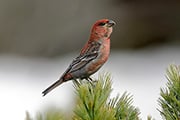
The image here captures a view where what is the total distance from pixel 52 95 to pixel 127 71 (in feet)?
5.33

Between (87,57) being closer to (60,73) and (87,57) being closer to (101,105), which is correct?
(101,105)

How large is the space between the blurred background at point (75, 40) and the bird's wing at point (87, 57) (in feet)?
10.6

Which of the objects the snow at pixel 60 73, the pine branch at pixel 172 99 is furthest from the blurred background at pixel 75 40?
the pine branch at pixel 172 99

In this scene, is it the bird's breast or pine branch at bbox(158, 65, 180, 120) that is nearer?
pine branch at bbox(158, 65, 180, 120)

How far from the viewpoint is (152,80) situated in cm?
682

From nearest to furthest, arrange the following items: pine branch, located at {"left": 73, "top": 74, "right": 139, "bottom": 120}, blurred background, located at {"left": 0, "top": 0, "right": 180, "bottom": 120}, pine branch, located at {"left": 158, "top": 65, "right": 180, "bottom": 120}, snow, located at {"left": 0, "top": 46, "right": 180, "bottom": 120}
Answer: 1. pine branch, located at {"left": 73, "top": 74, "right": 139, "bottom": 120}
2. pine branch, located at {"left": 158, "top": 65, "right": 180, "bottom": 120}
3. snow, located at {"left": 0, "top": 46, "right": 180, "bottom": 120}
4. blurred background, located at {"left": 0, "top": 0, "right": 180, "bottom": 120}

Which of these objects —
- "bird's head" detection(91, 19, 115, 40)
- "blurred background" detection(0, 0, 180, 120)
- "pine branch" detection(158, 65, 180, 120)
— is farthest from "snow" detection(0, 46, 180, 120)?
"pine branch" detection(158, 65, 180, 120)

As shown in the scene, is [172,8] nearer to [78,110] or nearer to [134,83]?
[134,83]

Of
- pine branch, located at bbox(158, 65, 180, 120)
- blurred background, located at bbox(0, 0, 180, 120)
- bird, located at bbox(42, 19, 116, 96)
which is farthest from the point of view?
blurred background, located at bbox(0, 0, 180, 120)

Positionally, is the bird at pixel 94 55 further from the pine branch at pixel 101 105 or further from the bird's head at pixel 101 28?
the pine branch at pixel 101 105

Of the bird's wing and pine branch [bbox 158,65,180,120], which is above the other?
the bird's wing

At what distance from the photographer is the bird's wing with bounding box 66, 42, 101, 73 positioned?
10.8 ft

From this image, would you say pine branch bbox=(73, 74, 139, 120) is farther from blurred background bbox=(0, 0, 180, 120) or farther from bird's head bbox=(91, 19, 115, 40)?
blurred background bbox=(0, 0, 180, 120)

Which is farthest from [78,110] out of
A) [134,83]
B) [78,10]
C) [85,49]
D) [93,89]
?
[78,10]
